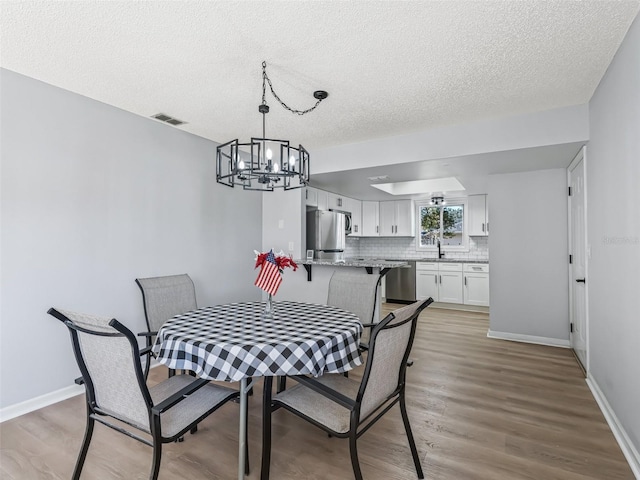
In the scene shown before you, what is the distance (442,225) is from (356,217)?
1.71 m

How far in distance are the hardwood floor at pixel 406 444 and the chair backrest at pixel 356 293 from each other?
0.72 metres

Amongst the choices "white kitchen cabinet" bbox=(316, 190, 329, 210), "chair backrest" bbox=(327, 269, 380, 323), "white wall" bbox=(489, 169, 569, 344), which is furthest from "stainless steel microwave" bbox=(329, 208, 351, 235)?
"chair backrest" bbox=(327, 269, 380, 323)

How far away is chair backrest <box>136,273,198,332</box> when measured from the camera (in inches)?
112

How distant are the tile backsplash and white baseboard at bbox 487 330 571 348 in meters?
2.46

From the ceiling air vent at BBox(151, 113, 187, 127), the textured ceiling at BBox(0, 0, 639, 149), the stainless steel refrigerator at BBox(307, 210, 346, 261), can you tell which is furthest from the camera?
the stainless steel refrigerator at BBox(307, 210, 346, 261)

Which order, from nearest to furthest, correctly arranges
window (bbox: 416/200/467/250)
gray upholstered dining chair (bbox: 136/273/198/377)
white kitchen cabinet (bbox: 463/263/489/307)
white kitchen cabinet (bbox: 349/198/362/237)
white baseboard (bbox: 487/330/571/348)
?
gray upholstered dining chair (bbox: 136/273/198/377) < white baseboard (bbox: 487/330/571/348) < white kitchen cabinet (bbox: 463/263/489/307) < white kitchen cabinet (bbox: 349/198/362/237) < window (bbox: 416/200/467/250)

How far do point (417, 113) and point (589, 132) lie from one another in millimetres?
1391

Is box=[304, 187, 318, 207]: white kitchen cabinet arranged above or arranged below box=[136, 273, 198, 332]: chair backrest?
above

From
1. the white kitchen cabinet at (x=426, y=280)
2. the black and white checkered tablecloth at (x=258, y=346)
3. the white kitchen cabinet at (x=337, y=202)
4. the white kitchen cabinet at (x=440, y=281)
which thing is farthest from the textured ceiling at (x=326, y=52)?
the white kitchen cabinet at (x=426, y=280)

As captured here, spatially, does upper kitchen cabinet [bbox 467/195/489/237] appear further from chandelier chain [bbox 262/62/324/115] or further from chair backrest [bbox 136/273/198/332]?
chair backrest [bbox 136/273/198/332]

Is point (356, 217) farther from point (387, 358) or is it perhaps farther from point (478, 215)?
point (387, 358)

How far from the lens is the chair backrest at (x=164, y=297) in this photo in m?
2.84

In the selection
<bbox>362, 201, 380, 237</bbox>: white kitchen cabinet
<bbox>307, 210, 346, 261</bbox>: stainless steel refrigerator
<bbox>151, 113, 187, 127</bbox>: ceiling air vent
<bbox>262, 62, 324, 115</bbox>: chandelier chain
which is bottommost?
<bbox>307, 210, 346, 261</bbox>: stainless steel refrigerator

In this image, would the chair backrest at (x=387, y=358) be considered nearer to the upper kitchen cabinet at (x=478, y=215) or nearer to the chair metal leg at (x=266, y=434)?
the chair metal leg at (x=266, y=434)
